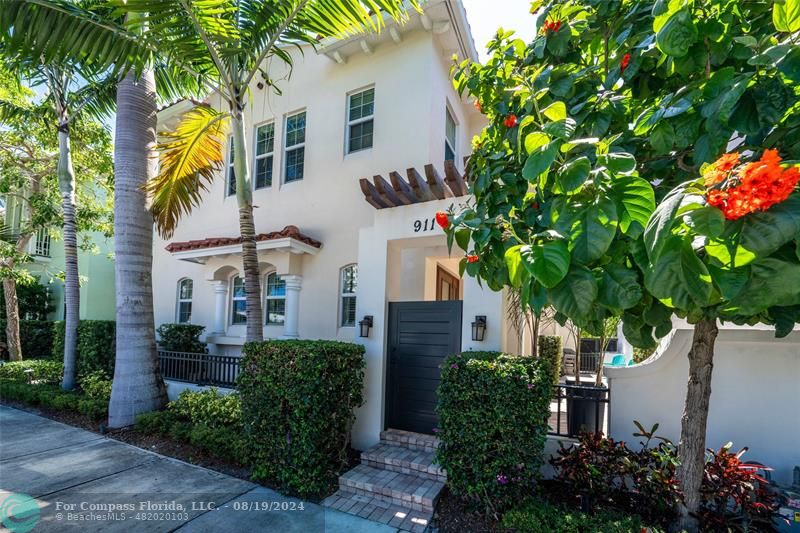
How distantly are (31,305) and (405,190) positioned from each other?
69.4ft

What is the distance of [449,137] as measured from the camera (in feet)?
33.0

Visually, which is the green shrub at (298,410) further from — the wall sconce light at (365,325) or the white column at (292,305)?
the white column at (292,305)

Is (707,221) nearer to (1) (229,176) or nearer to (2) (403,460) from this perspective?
(2) (403,460)

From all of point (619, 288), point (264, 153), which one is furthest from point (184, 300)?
point (619, 288)

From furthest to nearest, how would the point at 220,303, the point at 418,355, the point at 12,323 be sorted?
the point at 12,323 < the point at 220,303 < the point at 418,355

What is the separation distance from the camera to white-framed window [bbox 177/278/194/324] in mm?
11602

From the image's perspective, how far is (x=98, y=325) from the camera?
31.4 ft

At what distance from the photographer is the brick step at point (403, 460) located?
5422mm

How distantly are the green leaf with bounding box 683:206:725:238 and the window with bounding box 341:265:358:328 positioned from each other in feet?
24.5

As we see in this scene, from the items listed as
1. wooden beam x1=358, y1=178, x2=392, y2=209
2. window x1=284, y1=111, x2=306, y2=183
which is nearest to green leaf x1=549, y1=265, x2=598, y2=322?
wooden beam x1=358, y1=178, x2=392, y2=209

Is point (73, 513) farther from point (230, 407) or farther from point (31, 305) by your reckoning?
point (31, 305)

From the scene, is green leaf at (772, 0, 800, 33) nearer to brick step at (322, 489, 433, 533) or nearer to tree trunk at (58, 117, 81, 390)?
brick step at (322, 489, 433, 533)

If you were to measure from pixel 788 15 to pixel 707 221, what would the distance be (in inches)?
57.3

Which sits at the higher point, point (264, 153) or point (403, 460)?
point (264, 153)
